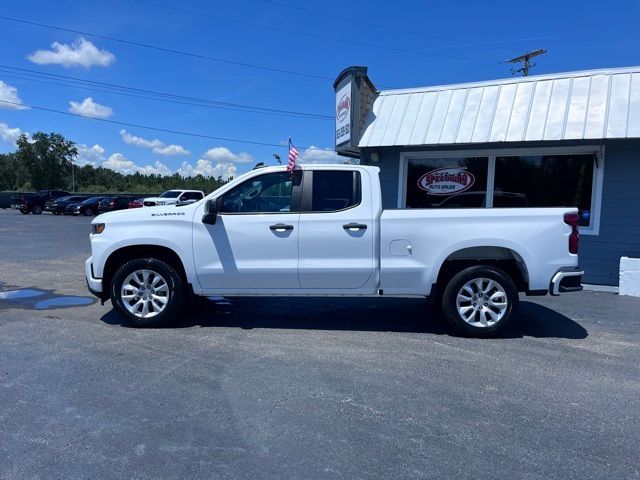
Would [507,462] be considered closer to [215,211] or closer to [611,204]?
[215,211]

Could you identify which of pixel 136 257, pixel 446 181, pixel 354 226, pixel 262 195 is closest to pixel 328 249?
pixel 354 226

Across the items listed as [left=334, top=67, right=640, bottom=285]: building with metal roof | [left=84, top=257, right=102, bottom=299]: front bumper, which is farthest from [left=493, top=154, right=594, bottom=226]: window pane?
[left=84, top=257, right=102, bottom=299]: front bumper

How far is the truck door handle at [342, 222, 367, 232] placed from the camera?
591 cm

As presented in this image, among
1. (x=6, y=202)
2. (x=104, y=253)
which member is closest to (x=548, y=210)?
(x=104, y=253)

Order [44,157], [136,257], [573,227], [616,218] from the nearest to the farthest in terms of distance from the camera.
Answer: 1. [573,227]
2. [136,257]
3. [616,218]
4. [44,157]

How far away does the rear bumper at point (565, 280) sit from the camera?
19.0ft

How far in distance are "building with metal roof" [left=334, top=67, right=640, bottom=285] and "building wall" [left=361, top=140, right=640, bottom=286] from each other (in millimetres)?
16

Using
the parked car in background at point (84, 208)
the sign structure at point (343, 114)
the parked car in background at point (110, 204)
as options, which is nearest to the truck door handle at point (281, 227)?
the sign structure at point (343, 114)

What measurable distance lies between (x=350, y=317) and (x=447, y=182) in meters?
5.04

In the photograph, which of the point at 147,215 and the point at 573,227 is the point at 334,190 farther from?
the point at 573,227

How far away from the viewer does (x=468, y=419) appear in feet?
12.6

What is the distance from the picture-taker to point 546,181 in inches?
398

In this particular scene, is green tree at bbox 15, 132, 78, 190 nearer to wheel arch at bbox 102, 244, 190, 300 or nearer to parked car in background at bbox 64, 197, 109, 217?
parked car in background at bbox 64, 197, 109, 217

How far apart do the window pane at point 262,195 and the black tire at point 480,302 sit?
225 cm
